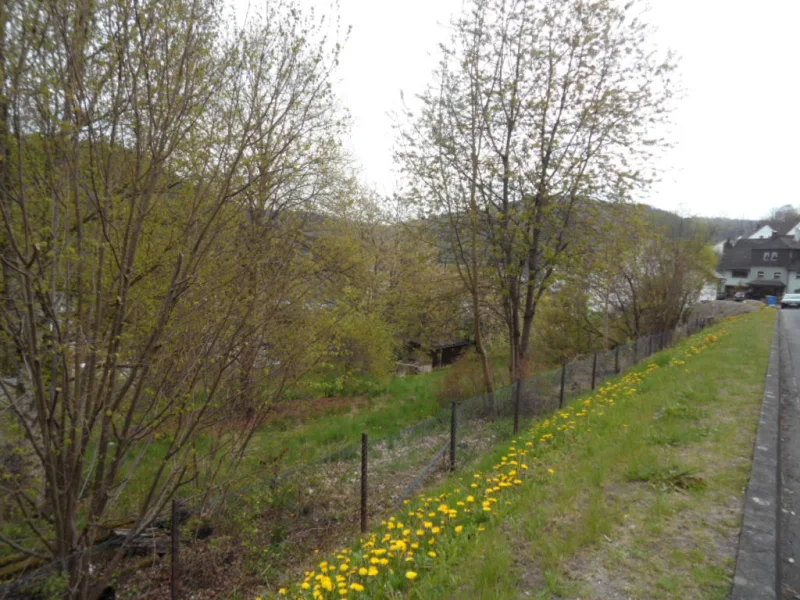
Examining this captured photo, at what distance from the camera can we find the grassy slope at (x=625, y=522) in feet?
8.38

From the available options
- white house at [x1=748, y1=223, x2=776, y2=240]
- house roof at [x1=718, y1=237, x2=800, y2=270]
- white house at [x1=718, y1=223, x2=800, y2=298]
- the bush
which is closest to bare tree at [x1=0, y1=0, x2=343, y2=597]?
the bush

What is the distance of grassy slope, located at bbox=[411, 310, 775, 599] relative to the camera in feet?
8.38

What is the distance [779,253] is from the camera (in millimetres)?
49844

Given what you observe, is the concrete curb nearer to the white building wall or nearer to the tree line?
the tree line

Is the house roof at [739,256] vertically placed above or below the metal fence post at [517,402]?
above

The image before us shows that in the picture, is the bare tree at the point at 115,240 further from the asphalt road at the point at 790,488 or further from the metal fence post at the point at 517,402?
the metal fence post at the point at 517,402

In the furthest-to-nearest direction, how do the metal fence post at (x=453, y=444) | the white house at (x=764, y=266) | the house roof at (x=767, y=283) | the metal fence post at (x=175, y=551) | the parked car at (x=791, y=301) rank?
1. the white house at (x=764, y=266)
2. the house roof at (x=767, y=283)
3. the parked car at (x=791, y=301)
4. the metal fence post at (x=453, y=444)
5. the metal fence post at (x=175, y=551)

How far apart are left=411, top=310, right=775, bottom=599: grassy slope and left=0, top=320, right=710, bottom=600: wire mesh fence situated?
2086mm

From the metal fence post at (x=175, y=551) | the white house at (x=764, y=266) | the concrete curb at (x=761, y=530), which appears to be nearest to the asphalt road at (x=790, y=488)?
the concrete curb at (x=761, y=530)

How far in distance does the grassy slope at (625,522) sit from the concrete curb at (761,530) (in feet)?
0.22

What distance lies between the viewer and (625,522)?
3135 millimetres

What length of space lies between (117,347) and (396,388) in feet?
40.5

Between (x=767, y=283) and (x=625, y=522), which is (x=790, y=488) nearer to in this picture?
(x=625, y=522)

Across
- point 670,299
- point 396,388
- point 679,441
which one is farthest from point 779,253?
point 679,441
